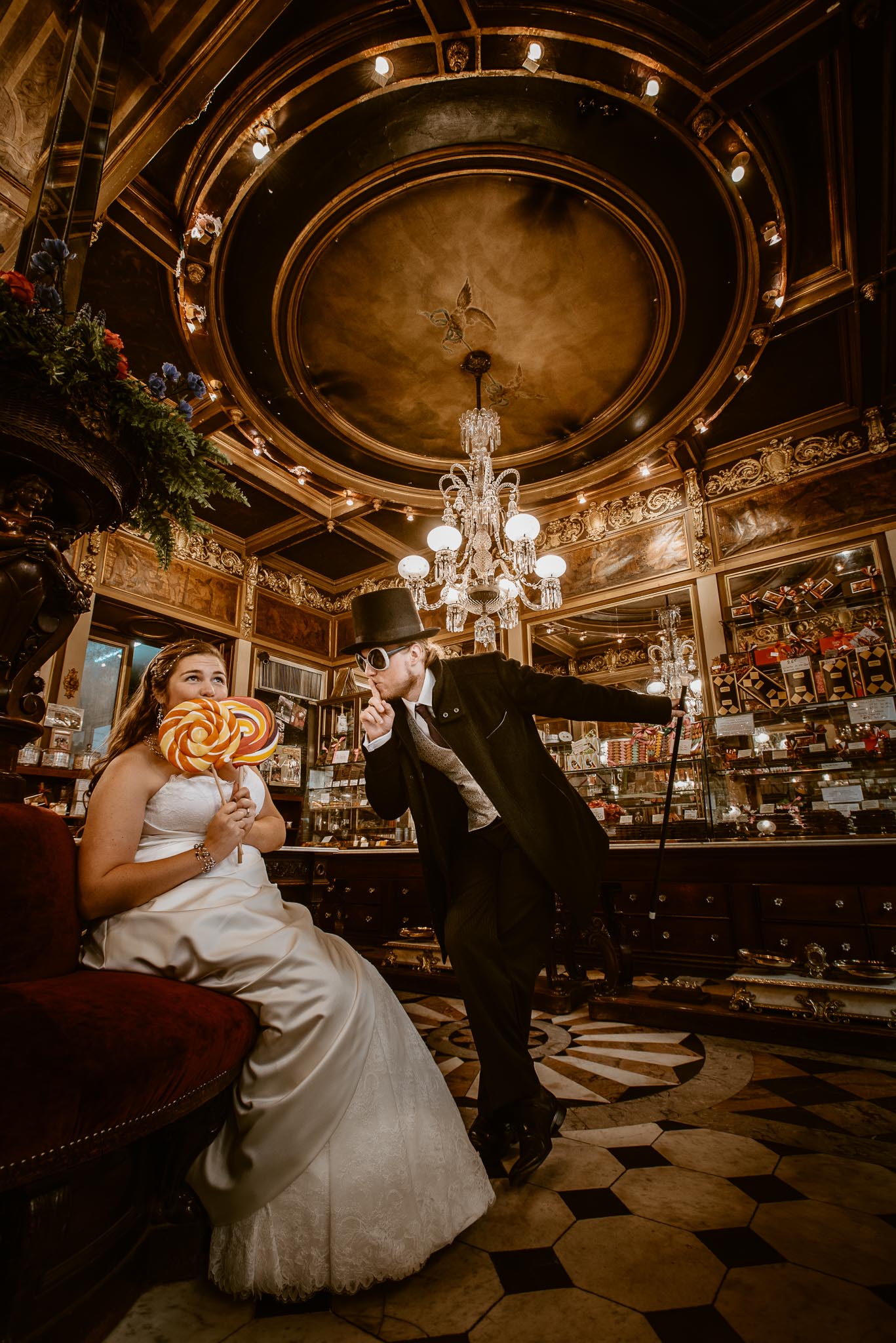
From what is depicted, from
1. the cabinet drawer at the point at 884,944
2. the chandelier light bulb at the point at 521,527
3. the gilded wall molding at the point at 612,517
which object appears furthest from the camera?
the gilded wall molding at the point at 612,517

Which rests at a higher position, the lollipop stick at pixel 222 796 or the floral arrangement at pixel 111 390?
the floral arrangement at pixel 111 390

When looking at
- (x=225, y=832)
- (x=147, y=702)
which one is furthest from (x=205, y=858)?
(x=147, y=702)

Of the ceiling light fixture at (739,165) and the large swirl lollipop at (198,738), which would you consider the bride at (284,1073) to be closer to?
the large swirl lollipop at (198,738)

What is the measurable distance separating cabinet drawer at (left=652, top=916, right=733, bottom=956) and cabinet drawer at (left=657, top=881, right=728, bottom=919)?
0.05m

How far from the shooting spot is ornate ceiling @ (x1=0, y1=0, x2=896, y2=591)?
3479 millimetres

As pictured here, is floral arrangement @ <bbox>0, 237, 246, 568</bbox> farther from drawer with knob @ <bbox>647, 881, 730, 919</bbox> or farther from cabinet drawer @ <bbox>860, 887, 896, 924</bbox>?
cabinet drawer @ <bbox>860, 887, 896, 924</bbox>

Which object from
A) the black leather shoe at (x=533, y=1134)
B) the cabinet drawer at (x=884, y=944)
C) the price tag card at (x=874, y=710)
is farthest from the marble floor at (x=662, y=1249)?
the price tag card at (x=874, y=710)

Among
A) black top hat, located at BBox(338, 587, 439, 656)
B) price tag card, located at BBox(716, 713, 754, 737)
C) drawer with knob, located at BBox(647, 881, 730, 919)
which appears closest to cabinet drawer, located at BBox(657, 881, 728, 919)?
drawer with knob, located at BBox(647, 881, 730, 919)

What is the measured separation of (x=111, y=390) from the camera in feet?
7.14

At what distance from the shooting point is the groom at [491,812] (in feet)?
6.07

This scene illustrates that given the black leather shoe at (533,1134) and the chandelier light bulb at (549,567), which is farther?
the chandelier light bulb at (549,567)

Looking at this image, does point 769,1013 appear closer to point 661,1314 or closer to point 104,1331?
point 661,1314

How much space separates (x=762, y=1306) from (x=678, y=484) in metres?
7.04

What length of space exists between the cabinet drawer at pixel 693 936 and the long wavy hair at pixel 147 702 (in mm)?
3652
